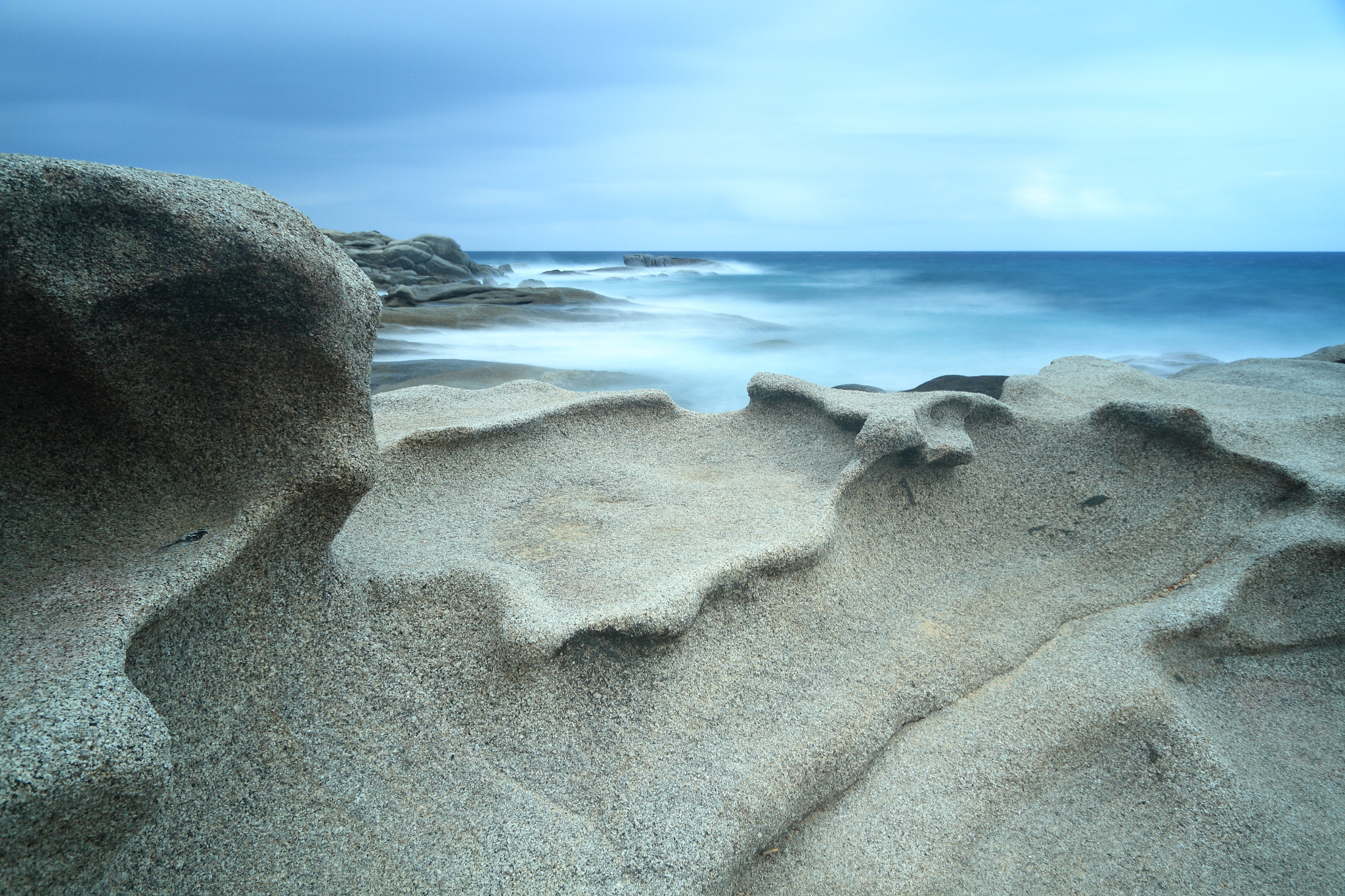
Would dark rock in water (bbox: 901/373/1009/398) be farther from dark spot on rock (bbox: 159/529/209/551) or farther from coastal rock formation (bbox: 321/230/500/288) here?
coastal rock formation (bbox: 321/230/500/288)

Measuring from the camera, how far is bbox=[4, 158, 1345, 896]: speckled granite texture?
56.5 inches

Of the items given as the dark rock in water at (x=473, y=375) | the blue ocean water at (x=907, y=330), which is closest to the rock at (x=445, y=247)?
the blue ocean water at (x=907, y=330)

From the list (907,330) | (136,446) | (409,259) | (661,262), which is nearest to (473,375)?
(136,446)

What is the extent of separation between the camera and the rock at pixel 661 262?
35700 millimetres

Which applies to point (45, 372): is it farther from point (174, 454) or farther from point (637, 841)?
point (637, 841)

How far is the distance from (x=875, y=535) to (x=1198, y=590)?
98 cm

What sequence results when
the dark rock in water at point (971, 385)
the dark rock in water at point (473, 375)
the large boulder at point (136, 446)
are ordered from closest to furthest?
1. the large boulder at point (136, 446)
2. the dark rock in water at point (971, 385)
3. the dark rock in water at point (473, 375)

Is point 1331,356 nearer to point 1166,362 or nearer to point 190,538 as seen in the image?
point 1166,362

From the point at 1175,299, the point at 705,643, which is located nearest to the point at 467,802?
the point at 705,643

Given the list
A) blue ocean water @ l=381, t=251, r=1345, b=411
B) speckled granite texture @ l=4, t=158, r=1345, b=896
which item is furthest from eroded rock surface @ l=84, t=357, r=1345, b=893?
blue ocean water @ l=381, t=251, r=1345, b=411

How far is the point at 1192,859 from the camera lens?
5.83 feet

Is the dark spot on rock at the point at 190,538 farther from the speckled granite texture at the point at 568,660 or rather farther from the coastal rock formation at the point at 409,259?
the coastal rock formation at the point at 409,259

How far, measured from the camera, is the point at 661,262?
35.9 m

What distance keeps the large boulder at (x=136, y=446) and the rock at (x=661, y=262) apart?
112ft
